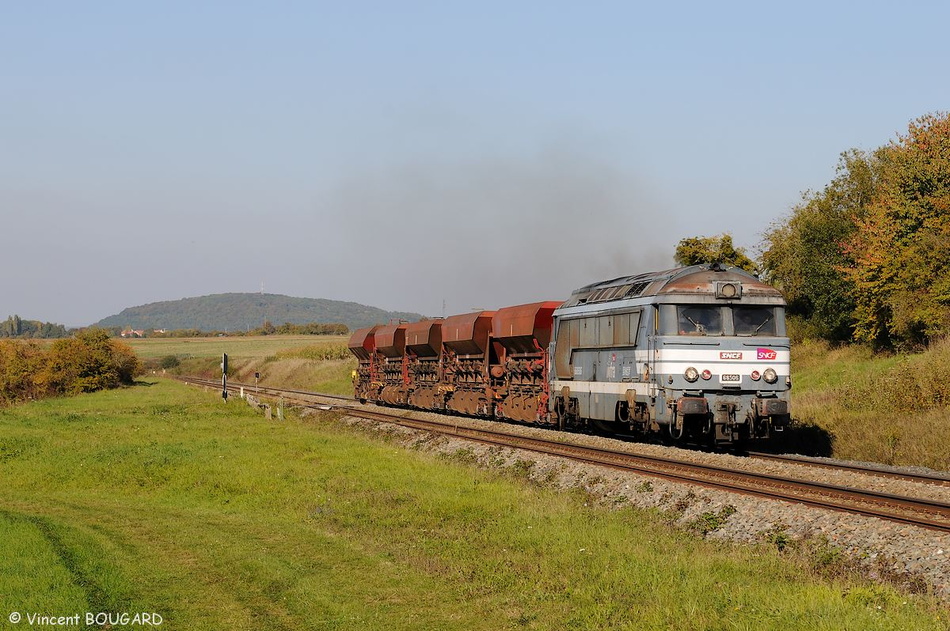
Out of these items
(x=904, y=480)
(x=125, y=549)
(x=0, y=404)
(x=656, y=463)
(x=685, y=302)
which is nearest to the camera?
(x=125, y=549)

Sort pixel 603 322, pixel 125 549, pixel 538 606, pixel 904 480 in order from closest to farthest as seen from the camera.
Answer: pixel 538 606
pixel 125 549
pixel 904 480
pixel 603 322

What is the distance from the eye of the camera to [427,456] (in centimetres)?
2559

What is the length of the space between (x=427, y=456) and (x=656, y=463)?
7.62 metres

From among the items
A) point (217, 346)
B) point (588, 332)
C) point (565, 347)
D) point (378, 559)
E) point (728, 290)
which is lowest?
point (378, 559)

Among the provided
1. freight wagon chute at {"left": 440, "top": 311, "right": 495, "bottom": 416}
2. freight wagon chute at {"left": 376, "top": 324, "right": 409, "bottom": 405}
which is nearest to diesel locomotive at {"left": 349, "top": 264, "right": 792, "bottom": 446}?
freight wagon chute at {"left": 440, "top": 311, "right": 495, "bottom": 416}

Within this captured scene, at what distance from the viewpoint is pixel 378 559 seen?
42.2 ft

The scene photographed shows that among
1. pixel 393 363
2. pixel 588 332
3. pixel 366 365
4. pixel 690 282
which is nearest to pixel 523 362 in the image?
pixel 588 332

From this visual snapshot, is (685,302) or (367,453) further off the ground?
(685,302)

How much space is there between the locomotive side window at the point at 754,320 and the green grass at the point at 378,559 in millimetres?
6725

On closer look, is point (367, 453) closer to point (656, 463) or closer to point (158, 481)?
point (158, 481)

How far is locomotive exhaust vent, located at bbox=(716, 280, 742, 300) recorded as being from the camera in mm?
21859

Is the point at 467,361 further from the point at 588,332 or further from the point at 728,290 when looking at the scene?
the point at 728,290

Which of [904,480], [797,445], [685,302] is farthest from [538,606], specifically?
[797,445]

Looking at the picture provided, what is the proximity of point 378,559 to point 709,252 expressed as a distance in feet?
150
